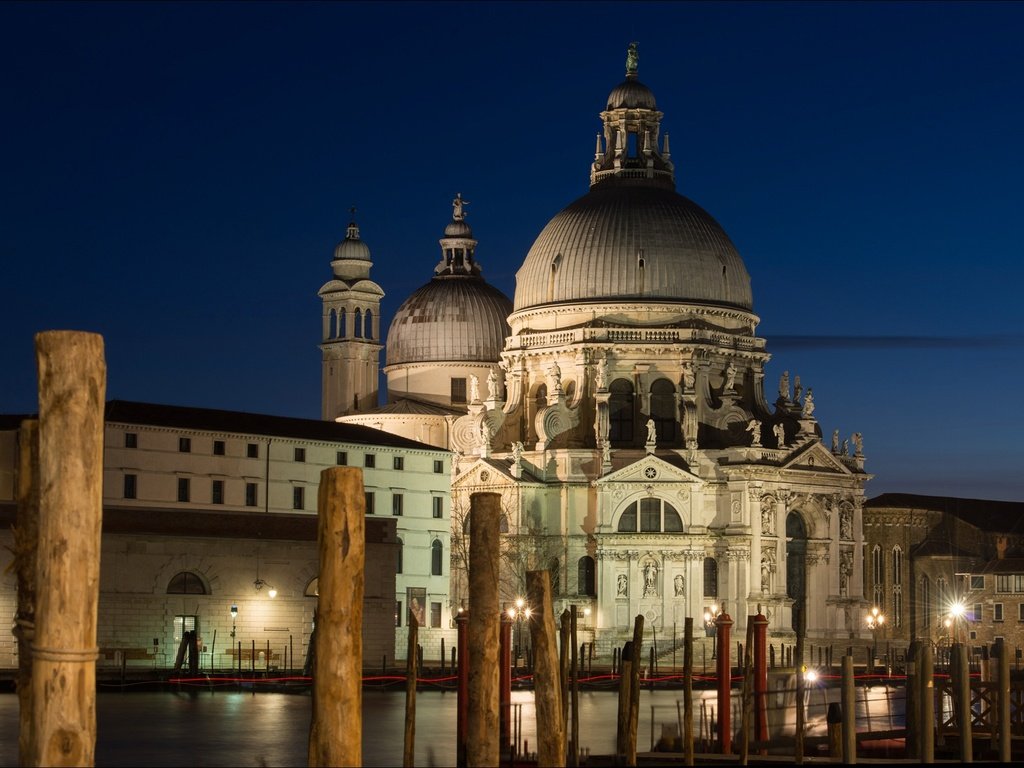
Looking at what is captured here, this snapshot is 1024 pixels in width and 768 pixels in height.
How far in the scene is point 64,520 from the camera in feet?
58.1

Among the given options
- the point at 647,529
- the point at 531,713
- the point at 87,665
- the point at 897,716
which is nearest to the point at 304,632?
the point at 531,713

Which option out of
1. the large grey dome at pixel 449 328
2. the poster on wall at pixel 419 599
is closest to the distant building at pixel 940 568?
Answer: the large grey dome at pixel 449 328

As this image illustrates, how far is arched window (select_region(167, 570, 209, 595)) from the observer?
185 feet

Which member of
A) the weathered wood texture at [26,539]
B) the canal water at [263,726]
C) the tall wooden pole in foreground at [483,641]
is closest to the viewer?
the weathered wood texture at [26,539]

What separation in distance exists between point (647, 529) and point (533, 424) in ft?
26.0

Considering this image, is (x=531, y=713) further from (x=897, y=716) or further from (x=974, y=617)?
(x=974, y=617)

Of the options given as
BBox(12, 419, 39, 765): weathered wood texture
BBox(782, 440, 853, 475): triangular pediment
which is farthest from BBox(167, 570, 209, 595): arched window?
BBox(12, 419, 39, 765): weathered wood texture

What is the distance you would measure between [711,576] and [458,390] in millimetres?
18792

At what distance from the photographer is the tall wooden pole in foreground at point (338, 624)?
21516 millimetres

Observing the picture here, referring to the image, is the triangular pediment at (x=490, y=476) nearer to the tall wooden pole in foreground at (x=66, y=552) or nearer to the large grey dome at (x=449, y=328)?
the large grey dome at (x=449, y=328)

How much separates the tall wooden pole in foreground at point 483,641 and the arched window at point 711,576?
175 feet

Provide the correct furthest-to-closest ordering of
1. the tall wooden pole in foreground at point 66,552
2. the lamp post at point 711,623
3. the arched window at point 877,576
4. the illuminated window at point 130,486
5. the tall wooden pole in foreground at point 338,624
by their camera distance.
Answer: the arched window at point 877,576
the lamp post at point 711,623
the illuminated window at point 130,486
the tall wooden pole in foreground at point 338,624
the tall wooden pole in foreground at point 66,552

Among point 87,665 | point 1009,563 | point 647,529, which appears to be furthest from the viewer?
point 1009,563

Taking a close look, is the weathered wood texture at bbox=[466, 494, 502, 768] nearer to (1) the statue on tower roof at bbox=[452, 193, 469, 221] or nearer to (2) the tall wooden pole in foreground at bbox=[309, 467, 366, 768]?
(2) the tall wooden pole in foreground at bbox=[309, 467, 366, 768]
